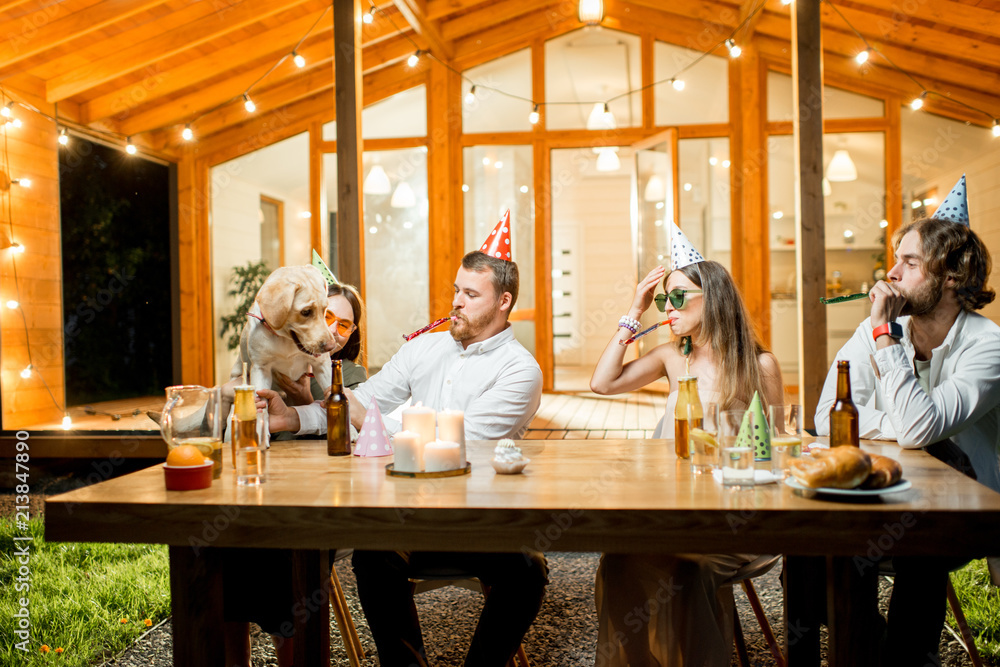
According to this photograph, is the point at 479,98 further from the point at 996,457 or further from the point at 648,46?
the point at 996,457

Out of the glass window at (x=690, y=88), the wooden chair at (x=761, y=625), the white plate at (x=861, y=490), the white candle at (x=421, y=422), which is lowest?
the wooden chair at (x=761, y=625)

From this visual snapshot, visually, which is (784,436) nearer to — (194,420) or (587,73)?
(194,420)

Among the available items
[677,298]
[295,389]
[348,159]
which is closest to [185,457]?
[295,389]

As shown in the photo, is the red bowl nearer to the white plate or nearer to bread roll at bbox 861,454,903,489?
the white plate

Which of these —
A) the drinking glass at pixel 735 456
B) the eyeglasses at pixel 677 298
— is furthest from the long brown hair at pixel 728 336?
the drinking glass at pixel 735 456

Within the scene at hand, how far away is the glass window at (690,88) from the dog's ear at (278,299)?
17.7 feet

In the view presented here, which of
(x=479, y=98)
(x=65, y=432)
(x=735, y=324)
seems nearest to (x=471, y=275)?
(x=735, y=324)

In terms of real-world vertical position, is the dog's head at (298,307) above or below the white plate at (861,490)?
above

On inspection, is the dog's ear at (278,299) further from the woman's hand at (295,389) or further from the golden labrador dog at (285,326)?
the woman's hand at (295,389)

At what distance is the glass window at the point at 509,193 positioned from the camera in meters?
7.07

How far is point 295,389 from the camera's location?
233cm

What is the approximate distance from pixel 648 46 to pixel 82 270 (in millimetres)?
5226

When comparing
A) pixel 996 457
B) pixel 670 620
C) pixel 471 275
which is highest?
pixel 471 275

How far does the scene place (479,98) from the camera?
23.1 ft
